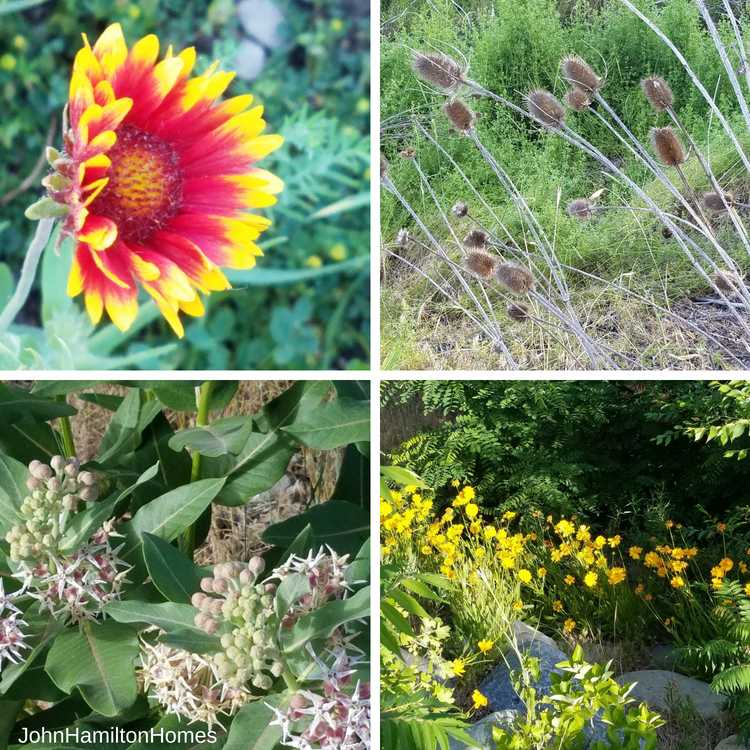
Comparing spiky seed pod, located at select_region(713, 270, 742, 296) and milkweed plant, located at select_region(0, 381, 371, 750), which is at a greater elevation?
spiky seed pod, located at select_region(713, 270, 742, 296)

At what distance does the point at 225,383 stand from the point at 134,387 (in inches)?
4.2

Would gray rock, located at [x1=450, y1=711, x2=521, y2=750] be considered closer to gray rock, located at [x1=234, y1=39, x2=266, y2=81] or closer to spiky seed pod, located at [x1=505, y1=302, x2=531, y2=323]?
spiky seed pod, located at [x1=505, y1=302, x2=531, y2=323]

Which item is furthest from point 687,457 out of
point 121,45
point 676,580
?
point 121,45

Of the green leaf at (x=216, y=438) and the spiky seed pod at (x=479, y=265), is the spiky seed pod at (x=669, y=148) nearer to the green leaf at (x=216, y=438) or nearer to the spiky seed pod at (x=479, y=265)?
the spiky seed pod at (x=479, y=265)

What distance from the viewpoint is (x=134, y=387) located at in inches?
36.4

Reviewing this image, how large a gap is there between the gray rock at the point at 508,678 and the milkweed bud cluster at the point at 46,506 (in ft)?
2.48

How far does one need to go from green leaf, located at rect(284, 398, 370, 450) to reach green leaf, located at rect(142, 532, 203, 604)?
18 cm

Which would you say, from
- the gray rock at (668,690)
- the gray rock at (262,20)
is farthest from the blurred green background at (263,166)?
the gray rock at (668,690)

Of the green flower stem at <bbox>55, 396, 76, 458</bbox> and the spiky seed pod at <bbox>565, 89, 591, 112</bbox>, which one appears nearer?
the green flower stem at <bbox>55, 396, 76, 458</bbox>

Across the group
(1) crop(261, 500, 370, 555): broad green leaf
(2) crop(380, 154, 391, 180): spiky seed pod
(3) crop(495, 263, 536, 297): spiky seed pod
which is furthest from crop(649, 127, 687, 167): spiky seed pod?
(1) crop(261, 500, 370, 555): broad green leaf

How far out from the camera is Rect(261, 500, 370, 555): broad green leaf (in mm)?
891

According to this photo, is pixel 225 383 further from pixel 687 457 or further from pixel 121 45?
pixel 687 457

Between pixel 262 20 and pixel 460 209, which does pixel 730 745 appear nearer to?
pixel 460 209

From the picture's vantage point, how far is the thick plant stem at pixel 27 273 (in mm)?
963
